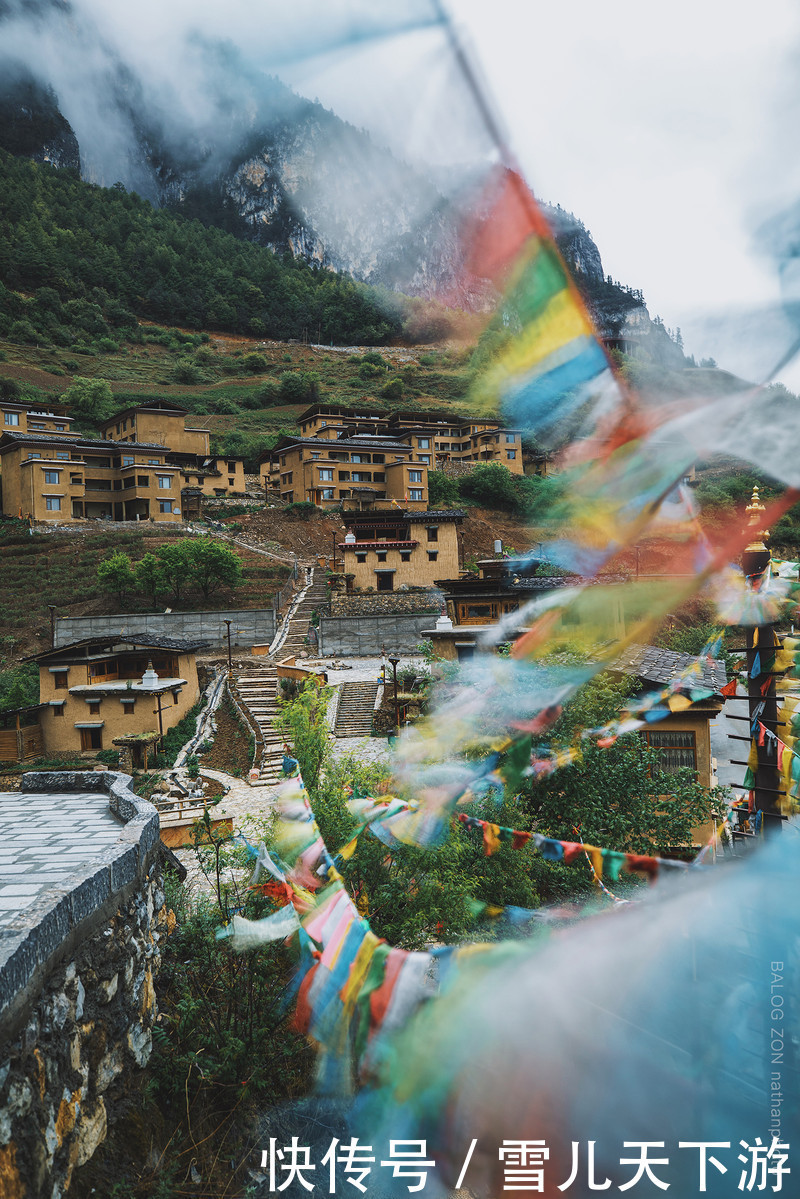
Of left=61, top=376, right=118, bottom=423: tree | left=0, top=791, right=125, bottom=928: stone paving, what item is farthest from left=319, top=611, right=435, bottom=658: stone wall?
left=61, top=376, right=118, bottom=423: tree

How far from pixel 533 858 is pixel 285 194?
153695 mm

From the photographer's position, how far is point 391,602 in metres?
34.9

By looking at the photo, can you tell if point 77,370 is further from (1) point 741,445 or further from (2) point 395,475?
(1) point 741,445

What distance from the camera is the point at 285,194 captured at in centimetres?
13800

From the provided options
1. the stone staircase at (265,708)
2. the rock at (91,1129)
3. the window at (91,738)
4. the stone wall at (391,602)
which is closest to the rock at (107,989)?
the rock at (91,1129)

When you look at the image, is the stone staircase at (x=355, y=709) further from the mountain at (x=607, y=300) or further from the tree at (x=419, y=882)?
the mountain at (x=607, y=300)

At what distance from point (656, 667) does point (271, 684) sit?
52.2 feet

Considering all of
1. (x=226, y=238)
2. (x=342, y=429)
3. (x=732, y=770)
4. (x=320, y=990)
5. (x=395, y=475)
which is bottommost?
(x=732, y=770)

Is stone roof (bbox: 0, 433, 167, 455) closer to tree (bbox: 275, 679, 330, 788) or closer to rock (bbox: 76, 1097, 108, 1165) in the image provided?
tree (bbox: 275, 679, 330, 788)

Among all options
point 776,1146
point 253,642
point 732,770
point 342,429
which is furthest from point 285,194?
point 776,1146

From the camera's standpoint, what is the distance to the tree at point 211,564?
117 ft

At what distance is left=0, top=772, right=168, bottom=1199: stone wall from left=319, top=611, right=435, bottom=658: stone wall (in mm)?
26047

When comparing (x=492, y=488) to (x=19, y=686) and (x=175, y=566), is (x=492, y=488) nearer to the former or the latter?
(x=175, y=566)

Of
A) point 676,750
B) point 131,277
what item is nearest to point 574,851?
point 676,750
